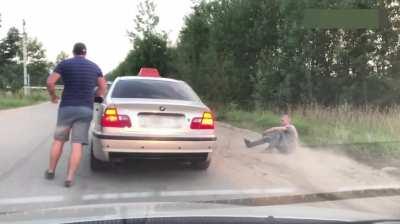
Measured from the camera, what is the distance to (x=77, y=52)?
8625 millimetres

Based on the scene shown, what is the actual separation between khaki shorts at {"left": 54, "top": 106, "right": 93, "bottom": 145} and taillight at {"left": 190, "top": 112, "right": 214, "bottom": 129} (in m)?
1.34

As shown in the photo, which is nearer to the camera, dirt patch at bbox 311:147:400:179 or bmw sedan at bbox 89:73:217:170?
bmw sedan at bbox 89:73:217:170

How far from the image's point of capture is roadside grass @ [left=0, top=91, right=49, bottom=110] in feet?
136

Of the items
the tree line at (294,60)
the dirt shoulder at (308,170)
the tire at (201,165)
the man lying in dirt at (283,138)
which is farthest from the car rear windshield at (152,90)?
the tree line at (294,60)

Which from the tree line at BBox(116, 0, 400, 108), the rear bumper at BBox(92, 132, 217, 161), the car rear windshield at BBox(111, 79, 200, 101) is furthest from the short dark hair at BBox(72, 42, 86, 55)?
the tree line at BBox(116, 0, 400, 108)

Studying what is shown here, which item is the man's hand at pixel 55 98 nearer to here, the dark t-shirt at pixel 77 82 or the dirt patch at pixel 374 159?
the dark t-shirt at pixel 77 82

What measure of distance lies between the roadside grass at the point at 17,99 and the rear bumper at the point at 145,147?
1226 inches

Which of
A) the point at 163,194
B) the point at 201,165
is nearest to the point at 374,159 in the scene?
the point at 201,165

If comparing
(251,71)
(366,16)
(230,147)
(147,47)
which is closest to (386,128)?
(230,147)

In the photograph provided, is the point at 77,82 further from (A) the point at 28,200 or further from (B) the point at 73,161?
(A) the point at 28,200

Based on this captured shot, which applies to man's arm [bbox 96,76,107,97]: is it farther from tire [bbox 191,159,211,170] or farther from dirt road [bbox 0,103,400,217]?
tire [bbox 191,159,211,170]

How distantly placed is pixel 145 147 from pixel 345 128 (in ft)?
24.9

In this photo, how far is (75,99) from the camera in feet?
27.9

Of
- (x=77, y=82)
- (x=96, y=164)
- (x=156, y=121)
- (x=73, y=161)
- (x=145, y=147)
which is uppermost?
(x=77, y=82)
